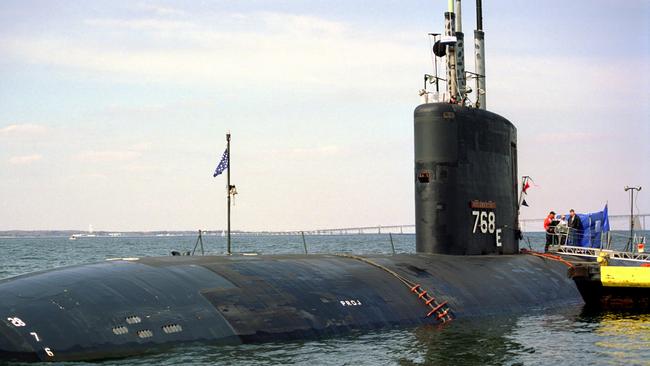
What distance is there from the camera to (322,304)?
1766cm

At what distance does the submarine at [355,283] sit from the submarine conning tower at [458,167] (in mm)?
30

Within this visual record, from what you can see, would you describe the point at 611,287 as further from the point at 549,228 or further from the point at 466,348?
the point at 466,348

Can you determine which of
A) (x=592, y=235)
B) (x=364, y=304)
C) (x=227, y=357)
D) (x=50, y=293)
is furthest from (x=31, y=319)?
(x=592, y=235)

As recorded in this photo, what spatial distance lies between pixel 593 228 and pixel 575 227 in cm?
68

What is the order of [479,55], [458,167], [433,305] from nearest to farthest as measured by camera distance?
[433,305], [458,167], [479,55]

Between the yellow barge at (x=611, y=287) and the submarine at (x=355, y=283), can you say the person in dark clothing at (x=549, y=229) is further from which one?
the yellow barge at (x=611, y=287)

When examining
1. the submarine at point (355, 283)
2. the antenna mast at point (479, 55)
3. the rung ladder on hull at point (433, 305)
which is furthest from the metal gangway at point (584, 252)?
the rung ladder on hull at point (433, 305)

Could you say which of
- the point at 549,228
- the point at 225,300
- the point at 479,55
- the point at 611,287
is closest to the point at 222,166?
the point at 479,55

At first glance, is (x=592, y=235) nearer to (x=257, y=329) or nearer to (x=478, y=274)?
(x=478, y=274)

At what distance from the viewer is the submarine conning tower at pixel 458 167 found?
23188mm

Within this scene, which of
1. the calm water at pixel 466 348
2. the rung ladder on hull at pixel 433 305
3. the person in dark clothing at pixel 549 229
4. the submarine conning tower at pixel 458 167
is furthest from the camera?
the person in dark clothing at pixel 549 229

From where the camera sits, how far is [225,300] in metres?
16.1

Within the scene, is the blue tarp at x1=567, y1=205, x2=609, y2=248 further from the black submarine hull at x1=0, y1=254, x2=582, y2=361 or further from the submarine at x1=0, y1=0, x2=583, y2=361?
the black submarine hull at x1=0, y1=254, x2=582, y2=361

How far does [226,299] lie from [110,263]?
2.85 meters
